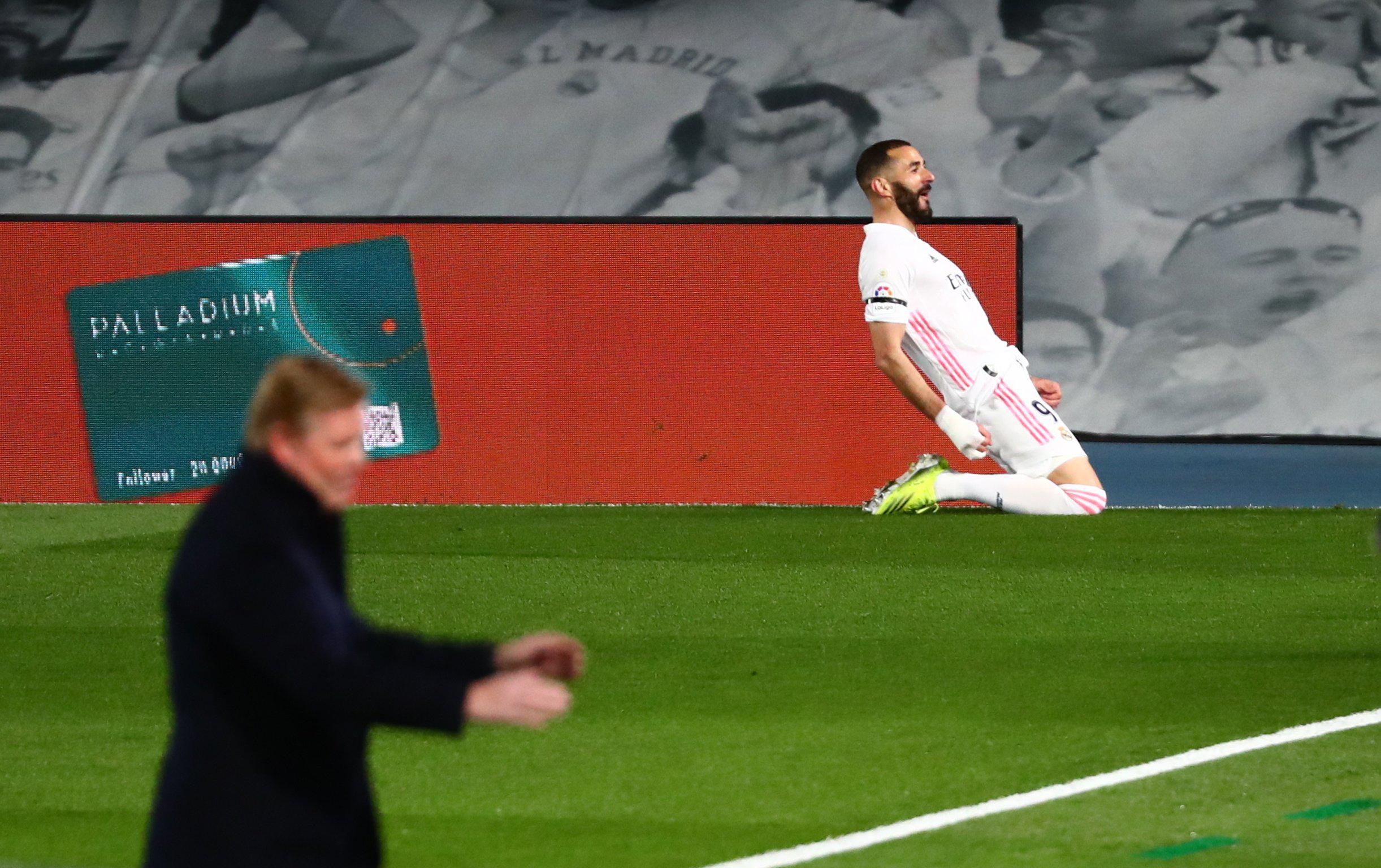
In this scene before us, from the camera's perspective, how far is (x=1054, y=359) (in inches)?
862

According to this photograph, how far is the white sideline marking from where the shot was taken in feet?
18.1

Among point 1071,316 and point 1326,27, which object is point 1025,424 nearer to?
point 1071,316

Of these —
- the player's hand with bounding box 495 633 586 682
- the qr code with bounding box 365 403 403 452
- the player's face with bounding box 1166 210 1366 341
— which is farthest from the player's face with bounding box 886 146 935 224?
the player's face with bounding box 1166 210 1366 341

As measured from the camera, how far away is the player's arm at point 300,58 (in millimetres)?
22938

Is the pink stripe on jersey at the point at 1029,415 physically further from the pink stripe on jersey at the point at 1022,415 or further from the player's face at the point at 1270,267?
the player's face at the point at 1270,267

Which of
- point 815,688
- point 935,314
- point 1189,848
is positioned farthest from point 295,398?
point 935,314

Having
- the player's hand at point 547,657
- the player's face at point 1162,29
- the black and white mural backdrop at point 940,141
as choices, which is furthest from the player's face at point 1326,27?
the player's hand at point 547,657

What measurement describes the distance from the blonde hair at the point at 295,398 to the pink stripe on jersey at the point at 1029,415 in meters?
8.93

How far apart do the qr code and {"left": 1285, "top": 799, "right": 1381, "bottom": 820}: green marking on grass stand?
993 cm

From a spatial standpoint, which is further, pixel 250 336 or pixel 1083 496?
pixel 250 336

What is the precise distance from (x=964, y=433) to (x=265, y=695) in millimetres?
8468

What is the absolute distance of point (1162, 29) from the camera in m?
21.9

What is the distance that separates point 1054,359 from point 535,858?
1686cm

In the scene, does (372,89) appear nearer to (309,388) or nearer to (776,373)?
(776,373)
